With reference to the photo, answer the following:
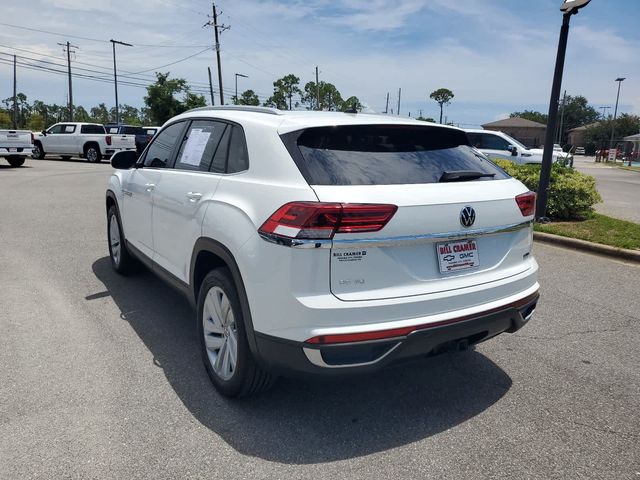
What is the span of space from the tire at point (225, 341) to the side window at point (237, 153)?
0.64 metres

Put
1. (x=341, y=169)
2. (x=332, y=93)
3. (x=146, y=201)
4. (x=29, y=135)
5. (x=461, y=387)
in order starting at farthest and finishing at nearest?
1. (x=332, y=93)
2. (x=29, y=135)
3. (x=146, y=201)
4. (x=461, y=387)
5. (x=341, y=169)

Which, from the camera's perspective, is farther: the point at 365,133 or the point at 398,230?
the point at 365,133

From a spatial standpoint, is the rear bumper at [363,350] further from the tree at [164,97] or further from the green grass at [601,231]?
the tree at [164,97]

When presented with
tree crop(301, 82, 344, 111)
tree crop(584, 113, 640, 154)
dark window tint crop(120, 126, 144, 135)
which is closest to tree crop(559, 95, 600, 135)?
tree crop(584, 113, 640, 154)

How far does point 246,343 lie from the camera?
2955mm

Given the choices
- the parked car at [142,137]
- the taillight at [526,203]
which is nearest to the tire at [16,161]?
the parked car at [142,137]

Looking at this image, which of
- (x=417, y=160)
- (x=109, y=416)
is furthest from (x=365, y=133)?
(x=109, y=416)

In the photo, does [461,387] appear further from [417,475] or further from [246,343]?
[246,343]

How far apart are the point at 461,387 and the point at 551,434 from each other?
66 centimetres

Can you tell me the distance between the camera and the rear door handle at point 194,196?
11.5ft

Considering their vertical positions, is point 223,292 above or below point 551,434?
above

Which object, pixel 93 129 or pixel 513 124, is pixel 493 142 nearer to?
pixel 93 129

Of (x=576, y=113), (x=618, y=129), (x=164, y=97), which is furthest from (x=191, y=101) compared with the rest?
(x=576, y=113)

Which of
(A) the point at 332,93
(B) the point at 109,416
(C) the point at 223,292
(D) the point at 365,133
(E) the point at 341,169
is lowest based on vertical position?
(B) the point at 109,416
